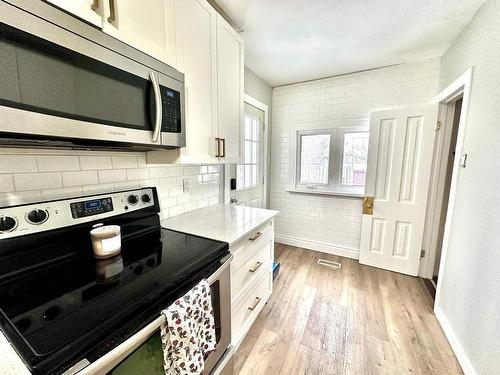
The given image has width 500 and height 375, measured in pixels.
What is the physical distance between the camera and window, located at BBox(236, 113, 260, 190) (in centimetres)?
260

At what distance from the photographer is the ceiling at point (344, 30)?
1530 millimetres

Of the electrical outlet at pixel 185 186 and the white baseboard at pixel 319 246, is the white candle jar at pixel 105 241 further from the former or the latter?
the white baseboard at pixel 319 246

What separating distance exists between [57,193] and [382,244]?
10.1 feet

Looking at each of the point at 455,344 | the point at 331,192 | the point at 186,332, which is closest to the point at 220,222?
the point at 186,332

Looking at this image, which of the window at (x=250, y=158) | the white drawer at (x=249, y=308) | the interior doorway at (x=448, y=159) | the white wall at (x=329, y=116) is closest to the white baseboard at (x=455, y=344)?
the interior doorway at (x=448, y=159)

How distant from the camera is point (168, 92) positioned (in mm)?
1036

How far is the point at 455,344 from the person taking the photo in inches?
59.0

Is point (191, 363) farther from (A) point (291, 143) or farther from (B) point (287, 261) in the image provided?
(A) point (291, 143)

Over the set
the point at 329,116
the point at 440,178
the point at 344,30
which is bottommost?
the point at 440,178

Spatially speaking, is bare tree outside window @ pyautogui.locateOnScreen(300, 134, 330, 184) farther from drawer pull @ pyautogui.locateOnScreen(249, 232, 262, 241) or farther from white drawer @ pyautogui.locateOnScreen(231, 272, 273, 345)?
drawer pull @ pyautogui.locateOnScreen(249, 232, 262, 241)

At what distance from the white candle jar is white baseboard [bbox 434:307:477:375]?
216 centimetres

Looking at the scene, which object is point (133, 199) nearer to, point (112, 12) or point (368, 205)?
point (112, 12)

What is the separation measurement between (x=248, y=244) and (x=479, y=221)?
1.51 m

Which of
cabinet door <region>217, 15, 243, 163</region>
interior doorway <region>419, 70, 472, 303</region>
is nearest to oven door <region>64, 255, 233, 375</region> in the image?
cabinet door <region>217, 15, 243, 163</region>
